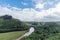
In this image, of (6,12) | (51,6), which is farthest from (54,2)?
(6,12)

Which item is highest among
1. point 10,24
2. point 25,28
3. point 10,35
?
point 10,24

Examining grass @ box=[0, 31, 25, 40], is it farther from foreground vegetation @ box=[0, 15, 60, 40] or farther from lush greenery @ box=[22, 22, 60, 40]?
lush greenery @ box=[22, 22, 60, 40]

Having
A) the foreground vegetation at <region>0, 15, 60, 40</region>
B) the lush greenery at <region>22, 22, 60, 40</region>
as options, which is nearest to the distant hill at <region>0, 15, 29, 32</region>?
the foreground vegetation at <region>0, 15, 60, 40</region>

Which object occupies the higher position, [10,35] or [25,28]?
[25,28]

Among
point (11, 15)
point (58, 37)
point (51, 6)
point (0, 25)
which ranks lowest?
point (58, 37)

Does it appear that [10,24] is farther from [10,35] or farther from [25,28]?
[25,28]

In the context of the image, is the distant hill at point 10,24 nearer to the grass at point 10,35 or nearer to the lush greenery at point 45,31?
the grass at point 10,35

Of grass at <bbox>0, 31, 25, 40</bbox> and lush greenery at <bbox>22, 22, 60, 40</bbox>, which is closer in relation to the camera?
grass at <bbox>0, 31, 25, 40</bbox>

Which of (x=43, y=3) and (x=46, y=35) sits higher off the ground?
(x=43, y=3)

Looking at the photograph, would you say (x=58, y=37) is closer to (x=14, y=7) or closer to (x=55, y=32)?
(x=55, y=32)

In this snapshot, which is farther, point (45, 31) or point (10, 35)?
point (45, 31)

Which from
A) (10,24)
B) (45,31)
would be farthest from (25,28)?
(45,31)
